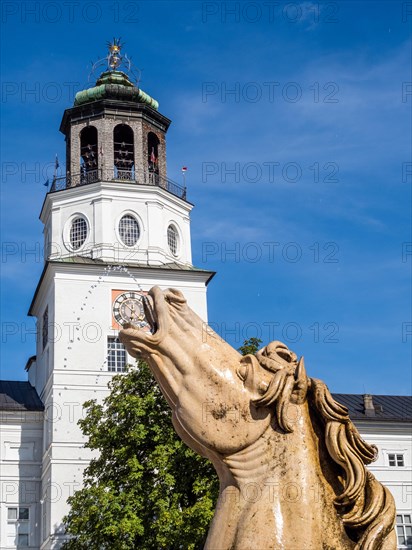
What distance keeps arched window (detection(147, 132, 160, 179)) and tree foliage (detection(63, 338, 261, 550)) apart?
23262mm

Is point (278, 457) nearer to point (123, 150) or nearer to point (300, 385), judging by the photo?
point (300, 385)

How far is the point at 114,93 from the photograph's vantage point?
179 ft

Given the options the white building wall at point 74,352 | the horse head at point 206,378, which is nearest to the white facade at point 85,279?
the white building wall at point 74,352

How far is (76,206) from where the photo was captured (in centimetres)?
5278

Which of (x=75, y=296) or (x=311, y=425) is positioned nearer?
(x=311, y=425)

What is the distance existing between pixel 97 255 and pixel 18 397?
29.7 ft

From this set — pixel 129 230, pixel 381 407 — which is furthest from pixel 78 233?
pixel 381 407

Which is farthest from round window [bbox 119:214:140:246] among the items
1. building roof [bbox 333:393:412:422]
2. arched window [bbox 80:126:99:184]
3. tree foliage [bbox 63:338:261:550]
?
tree foliage [bbox 63:338:261:550]

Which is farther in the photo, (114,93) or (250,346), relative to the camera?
(114,93)

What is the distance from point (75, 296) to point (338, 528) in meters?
43.8

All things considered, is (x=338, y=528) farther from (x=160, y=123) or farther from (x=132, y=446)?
(x=160, y=123)

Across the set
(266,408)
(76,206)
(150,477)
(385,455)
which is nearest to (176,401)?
(266,408)

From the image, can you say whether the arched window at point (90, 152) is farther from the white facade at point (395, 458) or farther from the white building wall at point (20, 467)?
the white facade at point (395, 458)

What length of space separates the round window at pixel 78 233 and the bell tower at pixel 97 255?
52 millimetres
